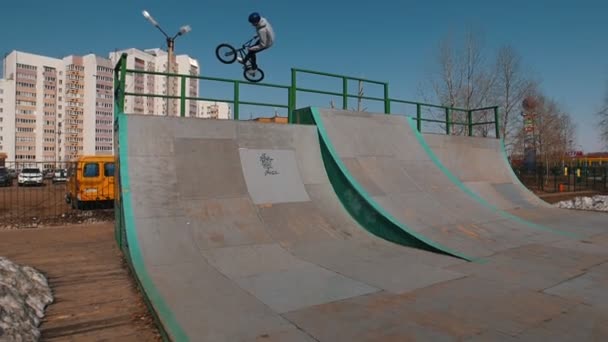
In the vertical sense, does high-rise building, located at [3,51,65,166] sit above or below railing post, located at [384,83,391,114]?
above

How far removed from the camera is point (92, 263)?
7297 millimetres

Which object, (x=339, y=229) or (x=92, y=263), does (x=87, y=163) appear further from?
(x=339, y=229)

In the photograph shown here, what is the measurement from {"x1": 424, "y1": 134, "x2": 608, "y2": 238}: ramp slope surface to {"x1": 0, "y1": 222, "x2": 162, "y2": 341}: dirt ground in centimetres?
1034

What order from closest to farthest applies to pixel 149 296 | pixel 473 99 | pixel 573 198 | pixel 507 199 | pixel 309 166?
pixel 149 296, pixel 309 166, pixel 507 199, pixel 573 198, pixel 473 99

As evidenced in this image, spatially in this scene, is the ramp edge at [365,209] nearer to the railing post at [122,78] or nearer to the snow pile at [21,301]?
the railing post at [122,78]

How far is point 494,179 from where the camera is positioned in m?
14.2

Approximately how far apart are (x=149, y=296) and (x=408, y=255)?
4.32 m

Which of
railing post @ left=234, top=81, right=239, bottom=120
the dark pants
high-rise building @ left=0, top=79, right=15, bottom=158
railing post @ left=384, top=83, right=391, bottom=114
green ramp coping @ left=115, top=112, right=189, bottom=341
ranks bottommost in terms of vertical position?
green ramp coping @ left=115, top=112, right=189, bottom=341

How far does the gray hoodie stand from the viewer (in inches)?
378

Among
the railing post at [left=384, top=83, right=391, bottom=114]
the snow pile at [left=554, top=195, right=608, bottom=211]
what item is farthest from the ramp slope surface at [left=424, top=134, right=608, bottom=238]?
the snow pile at [left=554, top=195, right=608, bottom=211]

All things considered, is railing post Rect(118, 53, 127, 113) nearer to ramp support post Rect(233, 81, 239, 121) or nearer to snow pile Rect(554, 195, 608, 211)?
ramp support post Rect(233, 81, 239, 121)

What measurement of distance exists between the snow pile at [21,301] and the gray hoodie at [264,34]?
277 inches

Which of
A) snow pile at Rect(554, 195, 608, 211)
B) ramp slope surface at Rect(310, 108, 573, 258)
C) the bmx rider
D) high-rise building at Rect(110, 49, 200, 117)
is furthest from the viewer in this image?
high-rise building at Rect(110, 49, 200, 117)


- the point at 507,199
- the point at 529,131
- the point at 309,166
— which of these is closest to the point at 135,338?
the point at 309,166
